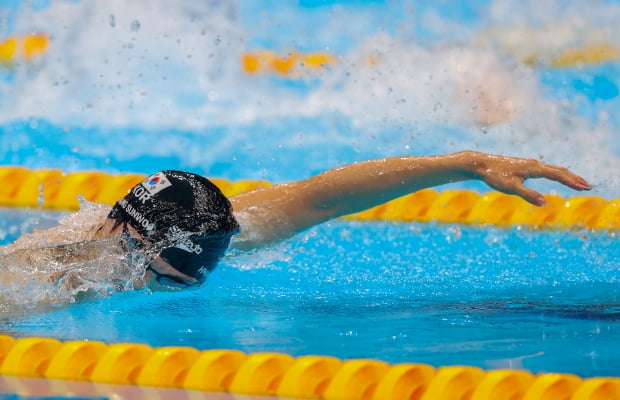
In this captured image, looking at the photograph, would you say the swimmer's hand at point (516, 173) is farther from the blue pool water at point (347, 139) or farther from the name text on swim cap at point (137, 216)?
the name text on swim cap at point (137, 216)

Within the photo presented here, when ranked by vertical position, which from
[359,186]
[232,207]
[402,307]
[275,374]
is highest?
[359,186]

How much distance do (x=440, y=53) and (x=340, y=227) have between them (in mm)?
2907

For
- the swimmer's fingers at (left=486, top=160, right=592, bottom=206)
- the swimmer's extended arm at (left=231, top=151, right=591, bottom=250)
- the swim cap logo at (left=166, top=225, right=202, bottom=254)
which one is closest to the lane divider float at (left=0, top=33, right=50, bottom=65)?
the swimmer's extended arm at (left=231, top=151, right=591, bottom=250)

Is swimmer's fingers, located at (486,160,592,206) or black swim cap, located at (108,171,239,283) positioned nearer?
black swim cap, located at (108,171,239,283)

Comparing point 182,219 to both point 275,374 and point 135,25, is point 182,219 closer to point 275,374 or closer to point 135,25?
point 275,374

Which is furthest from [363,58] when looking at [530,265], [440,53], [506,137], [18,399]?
[18,399]

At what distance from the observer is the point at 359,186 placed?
3012mm

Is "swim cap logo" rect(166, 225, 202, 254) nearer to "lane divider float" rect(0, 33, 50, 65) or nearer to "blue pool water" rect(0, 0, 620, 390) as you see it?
"blue pool water" rect(0, 0, 620, 390)

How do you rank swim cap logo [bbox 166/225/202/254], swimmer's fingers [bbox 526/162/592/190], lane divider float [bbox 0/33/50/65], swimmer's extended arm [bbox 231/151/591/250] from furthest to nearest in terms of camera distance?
lane divider float [bbox 0/33/50/65] < swimmer's extended arm [bbox 231/151/591/250] < swimmer's fingers [bbox 526/162/592/190] < swim cap logo [bbox 166/225/202/254]

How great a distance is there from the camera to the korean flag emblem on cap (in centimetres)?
263

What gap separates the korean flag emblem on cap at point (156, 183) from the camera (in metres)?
2.63

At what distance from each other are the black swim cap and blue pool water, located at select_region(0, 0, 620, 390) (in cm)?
23

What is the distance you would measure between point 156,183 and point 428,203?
7.11 ft

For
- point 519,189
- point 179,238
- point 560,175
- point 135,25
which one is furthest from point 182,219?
point 135,25
